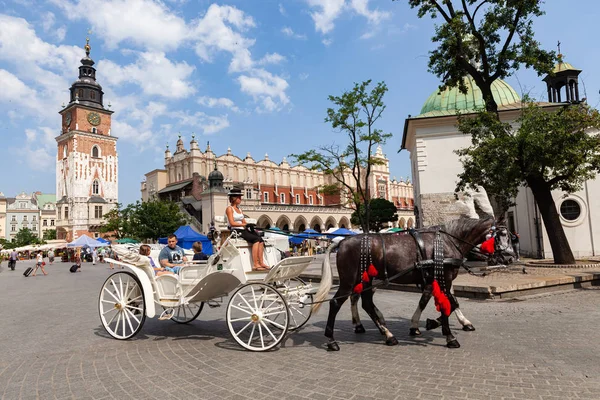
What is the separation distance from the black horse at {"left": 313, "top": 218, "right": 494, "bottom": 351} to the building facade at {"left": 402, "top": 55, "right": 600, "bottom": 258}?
537 inches

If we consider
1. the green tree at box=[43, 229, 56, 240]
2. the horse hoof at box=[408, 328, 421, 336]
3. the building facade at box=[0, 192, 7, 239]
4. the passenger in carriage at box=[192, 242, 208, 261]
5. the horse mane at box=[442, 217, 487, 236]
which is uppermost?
the building facade at box=[0, 192, 7, 239]

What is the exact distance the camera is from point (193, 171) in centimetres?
5572

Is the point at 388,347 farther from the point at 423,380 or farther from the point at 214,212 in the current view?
the point at 214,212

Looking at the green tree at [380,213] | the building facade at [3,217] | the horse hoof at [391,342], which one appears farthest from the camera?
the building facade at [3,217]

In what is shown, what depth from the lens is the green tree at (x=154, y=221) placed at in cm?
4003

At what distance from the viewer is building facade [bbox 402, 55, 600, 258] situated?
17.4 meters

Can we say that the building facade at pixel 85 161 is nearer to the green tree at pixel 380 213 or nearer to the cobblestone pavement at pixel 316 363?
the green tree at pixel 380 213

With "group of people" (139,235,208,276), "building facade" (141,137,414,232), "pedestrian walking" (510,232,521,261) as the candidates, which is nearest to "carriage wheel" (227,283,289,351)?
"group of people" (139,235,208,276)

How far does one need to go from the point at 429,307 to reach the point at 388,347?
3415 millimetres

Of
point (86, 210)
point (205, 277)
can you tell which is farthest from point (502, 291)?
point (86, 210)

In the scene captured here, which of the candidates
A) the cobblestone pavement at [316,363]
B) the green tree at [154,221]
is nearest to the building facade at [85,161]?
the green tree at [154,221]

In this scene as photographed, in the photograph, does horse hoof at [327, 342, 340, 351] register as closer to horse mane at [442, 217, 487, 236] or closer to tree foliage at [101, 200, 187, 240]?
horse mane at [442, 217, 487, 236]

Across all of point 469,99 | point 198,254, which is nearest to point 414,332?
point 198,254

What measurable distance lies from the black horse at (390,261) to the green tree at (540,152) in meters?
7.49
